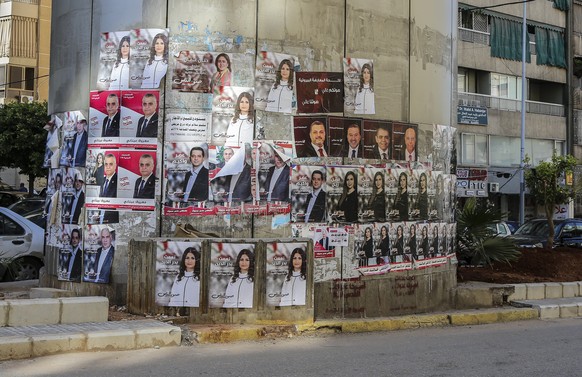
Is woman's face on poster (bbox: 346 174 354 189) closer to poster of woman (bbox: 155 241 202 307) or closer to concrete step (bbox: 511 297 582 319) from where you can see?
poster of woman (bbox: 155 241 202 307)

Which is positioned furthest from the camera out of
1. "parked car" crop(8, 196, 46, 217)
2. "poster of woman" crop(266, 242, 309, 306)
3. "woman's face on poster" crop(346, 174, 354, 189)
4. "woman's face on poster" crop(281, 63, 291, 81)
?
"parked car" crop(8, 196, 46, 217)

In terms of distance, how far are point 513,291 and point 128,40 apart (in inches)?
308

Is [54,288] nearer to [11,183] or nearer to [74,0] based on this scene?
[74,0]

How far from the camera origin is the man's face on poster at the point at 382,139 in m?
10.6

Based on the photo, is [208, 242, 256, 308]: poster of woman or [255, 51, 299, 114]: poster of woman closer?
[208, 242, 256, 308]: poster of woman

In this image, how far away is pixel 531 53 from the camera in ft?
140

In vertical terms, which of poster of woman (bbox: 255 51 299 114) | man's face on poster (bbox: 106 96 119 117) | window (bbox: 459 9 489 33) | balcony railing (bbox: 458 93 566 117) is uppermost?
window (bbox: 459 9 489 33)

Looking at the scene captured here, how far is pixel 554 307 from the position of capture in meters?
12.1

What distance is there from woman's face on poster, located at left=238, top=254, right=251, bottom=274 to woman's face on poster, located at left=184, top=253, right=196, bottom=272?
0.61m

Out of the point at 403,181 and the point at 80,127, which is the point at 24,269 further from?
the point at 403,181

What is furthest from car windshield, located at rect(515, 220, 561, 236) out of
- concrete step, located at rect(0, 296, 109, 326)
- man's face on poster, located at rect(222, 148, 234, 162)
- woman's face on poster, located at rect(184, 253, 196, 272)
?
concrete step, located at rect(0, 296, 109, 326)

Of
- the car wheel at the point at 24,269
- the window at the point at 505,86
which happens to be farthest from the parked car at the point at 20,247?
the window at the point at 505,86

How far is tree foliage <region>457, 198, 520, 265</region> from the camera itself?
13594 mm

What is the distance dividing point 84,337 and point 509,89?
1472 inches
